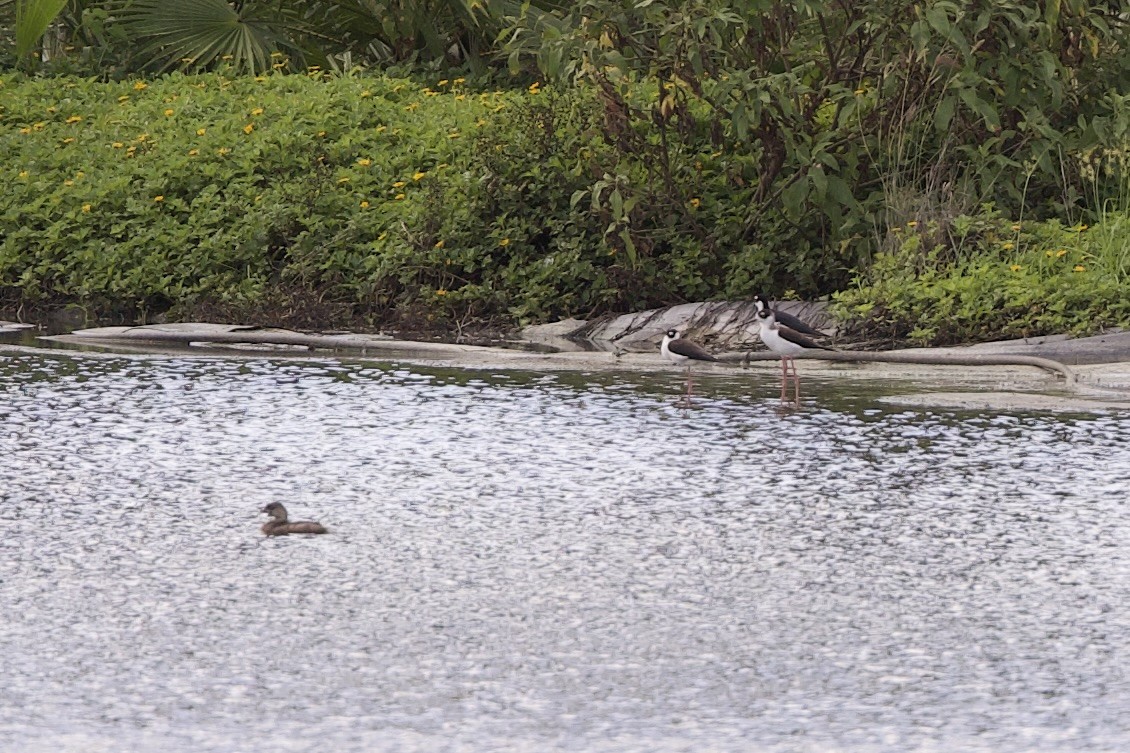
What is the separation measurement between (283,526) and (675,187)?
24.4ft

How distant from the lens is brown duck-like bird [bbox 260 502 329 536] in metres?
6.27

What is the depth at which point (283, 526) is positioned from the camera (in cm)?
629

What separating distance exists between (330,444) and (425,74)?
34.9ft

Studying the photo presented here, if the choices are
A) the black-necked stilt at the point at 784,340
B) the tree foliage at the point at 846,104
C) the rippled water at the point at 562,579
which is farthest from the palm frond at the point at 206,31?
the rippled water at the point at 562,579

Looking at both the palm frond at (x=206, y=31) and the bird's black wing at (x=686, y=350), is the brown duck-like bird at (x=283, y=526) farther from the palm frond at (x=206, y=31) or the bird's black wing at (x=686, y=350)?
the palm frond at (x=206, y=31)

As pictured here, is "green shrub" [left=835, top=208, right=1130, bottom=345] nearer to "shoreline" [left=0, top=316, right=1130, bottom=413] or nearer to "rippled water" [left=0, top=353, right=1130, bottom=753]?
"shoreline" [left=0, top=316, right=1130, bottom=413]

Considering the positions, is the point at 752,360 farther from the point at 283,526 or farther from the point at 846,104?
the point at 283,526

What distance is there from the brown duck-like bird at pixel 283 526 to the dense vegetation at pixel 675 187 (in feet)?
19.9

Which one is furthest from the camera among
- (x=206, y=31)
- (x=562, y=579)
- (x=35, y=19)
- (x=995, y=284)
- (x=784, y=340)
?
(x=206, y=31)

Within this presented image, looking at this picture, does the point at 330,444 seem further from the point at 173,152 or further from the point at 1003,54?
the point at 173,152

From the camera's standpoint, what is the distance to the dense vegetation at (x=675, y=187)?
12422 mm

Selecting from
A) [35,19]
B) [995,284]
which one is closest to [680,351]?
[995,284]

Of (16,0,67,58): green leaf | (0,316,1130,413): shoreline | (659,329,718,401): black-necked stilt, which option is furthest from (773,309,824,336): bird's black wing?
(16,0,67,58): green leaf

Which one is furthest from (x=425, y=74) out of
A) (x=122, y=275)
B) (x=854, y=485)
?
(x=854, y=485)
